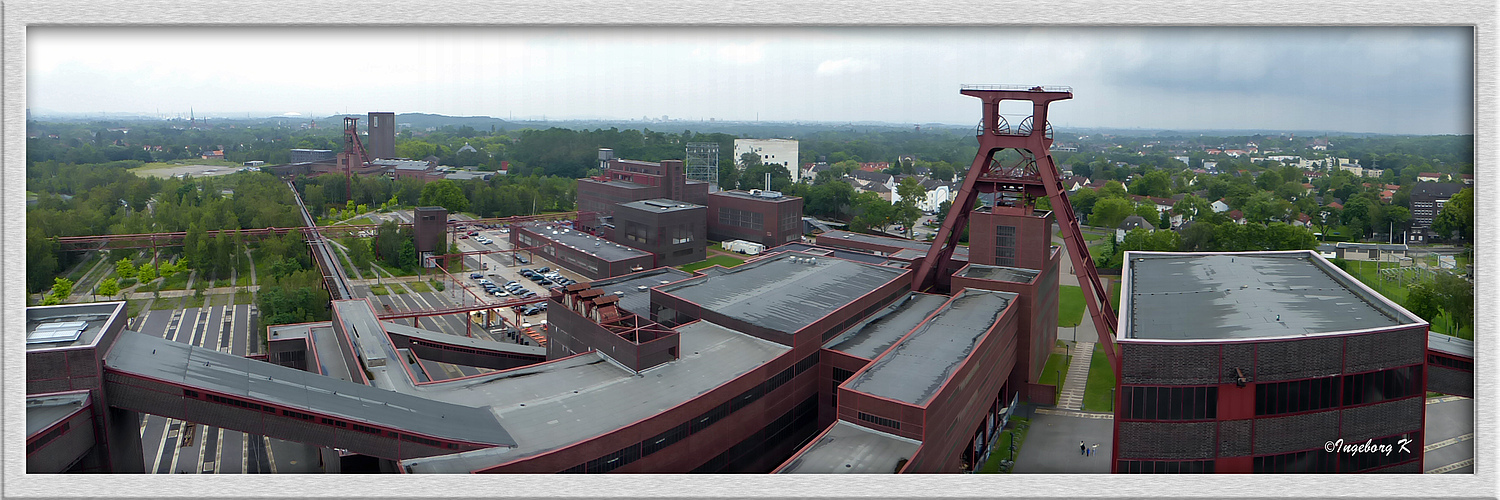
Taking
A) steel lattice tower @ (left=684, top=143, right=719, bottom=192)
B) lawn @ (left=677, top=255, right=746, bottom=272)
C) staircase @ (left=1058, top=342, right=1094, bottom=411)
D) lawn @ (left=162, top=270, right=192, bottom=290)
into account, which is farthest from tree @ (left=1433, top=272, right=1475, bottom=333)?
lawn @ (left=162, top=270, right=192, bottom=290)

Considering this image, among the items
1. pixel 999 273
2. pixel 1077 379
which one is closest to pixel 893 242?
pixel 999 273

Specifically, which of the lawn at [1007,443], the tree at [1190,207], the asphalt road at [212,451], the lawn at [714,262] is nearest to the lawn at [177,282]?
the asphalt road at [212,451]

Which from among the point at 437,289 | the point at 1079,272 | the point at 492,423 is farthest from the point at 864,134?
the point at 492,423

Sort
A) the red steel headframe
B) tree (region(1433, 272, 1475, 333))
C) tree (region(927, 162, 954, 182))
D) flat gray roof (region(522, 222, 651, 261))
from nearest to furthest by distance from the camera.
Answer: tree (region(1433, 272, 1475, 333)) → the red steel headframe → flat gray roof (region(522, 222, 651, 261)) → tree (region(927, 162, 954, 182))

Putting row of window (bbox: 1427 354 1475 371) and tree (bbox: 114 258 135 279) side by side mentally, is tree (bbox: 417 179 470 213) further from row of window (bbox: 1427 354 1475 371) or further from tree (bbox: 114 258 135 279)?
row of window (bbox: 1427 354 1475 371)

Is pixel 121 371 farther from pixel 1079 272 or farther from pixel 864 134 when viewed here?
pixel 864 134

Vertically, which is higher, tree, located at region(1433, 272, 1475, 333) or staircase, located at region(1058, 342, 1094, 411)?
tree, located at region(1433, 272, 1475, 333)
